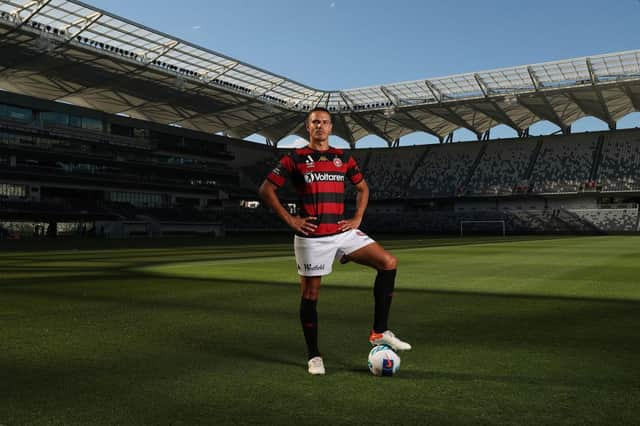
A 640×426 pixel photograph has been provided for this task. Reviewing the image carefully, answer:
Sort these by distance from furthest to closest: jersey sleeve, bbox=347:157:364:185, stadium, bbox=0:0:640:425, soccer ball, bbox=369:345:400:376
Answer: jersey sleeve, bbox=347:157:364:185, soccer ball, bbox=369:345:400:376, stadium, bbox=0:0:640:425

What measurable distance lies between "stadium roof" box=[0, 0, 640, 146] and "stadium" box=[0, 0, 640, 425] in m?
0.35

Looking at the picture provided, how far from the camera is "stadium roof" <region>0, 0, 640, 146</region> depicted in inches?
1852

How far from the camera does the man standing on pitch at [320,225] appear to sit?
560cm

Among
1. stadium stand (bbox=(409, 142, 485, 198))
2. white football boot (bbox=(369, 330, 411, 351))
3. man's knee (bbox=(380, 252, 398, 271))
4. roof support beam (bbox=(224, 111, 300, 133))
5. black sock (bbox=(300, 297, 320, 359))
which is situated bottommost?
white football boot (bbox=(369, 330, 411, 351))

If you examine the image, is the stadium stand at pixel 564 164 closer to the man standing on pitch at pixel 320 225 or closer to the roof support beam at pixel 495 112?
the roof support beam at pixel 495 112

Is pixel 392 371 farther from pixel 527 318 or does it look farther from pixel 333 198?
pixel 527 318

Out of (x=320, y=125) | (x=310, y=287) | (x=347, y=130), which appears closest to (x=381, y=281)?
(x=310, y=287)

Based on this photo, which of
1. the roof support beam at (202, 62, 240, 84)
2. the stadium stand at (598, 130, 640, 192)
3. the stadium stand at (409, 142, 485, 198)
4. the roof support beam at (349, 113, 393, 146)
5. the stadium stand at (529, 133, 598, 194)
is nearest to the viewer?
the roof support beam at (202, 62, 240, 84)

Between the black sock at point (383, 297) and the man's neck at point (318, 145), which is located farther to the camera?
the black sock at point (383, 297)

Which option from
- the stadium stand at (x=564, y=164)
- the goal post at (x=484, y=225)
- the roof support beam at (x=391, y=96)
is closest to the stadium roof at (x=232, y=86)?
the roof support beam at (x=391, y=96)

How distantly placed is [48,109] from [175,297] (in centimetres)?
5841

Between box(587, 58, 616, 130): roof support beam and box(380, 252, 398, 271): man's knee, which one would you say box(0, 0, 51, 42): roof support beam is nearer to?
box(380, 252, 398, 271): man's knee

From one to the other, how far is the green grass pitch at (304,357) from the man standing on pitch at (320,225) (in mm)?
619

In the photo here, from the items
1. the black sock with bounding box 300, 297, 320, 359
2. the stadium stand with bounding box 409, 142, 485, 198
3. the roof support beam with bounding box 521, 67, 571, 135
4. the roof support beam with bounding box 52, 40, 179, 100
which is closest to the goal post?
the stadium stand with bounding box 409, 142, 485, 198
